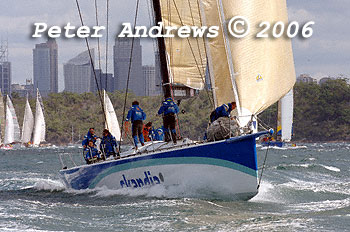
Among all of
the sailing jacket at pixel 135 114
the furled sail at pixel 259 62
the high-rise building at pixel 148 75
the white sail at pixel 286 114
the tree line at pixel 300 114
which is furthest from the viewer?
the tree line at pixel 300 114

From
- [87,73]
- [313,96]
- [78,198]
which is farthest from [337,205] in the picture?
[87,73]

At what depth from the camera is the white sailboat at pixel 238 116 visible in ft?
46.4

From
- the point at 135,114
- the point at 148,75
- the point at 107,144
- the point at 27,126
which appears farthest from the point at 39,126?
the point at 135,114

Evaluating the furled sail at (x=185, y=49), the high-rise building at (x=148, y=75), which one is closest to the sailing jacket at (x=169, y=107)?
the furled sail at (x=185, y=49)

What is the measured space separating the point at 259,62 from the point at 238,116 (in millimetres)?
1188

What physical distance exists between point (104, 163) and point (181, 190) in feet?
7.49

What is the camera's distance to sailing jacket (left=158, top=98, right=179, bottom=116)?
15.6m

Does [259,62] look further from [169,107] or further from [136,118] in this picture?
[136,118]

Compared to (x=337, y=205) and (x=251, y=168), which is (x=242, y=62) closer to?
(x=251, y=168)

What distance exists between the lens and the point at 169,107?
51.1 ft

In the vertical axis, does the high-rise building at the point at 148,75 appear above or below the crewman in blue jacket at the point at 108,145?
above

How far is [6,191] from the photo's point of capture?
752 inches

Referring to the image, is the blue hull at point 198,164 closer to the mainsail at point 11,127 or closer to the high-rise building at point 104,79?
the high-rise building at point 104,79

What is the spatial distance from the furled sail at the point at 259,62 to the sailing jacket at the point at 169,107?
1593 mm
